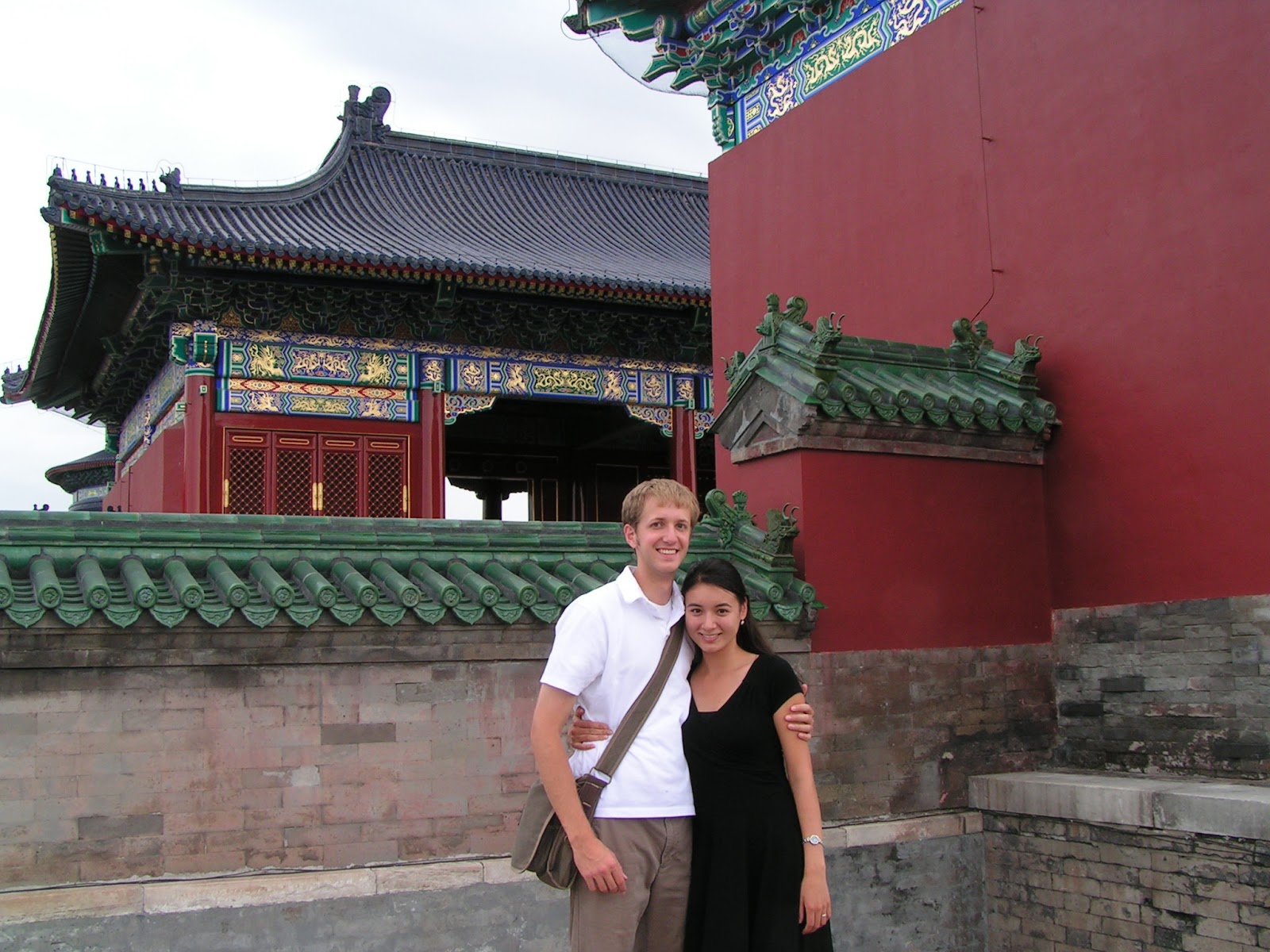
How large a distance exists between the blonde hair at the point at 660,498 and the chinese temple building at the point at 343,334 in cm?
883

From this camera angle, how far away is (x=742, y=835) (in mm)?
3152

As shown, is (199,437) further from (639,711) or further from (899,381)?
(639,711)

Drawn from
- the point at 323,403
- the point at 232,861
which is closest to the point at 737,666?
the point at 232,861

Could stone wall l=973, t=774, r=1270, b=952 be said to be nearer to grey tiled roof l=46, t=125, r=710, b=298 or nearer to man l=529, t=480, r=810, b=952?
man l=529, t=480, r=810, b=952

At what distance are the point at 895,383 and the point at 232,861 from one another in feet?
12.4

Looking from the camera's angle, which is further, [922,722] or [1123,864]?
[922,722]

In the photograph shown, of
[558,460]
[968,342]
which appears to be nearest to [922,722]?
[968,342]

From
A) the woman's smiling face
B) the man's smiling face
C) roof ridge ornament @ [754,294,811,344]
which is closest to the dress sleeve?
the woman's smiling face

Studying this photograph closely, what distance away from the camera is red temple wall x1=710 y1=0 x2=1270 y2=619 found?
5.93m

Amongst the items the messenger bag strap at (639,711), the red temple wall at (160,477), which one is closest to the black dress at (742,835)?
the messenger bag strap at (639,711)

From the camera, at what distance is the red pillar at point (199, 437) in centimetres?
1180

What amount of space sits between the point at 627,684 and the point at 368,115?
14.8 meters

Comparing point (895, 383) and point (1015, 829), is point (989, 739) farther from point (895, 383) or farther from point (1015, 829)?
point (895, 383)

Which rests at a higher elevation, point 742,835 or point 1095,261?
point 1095,261
